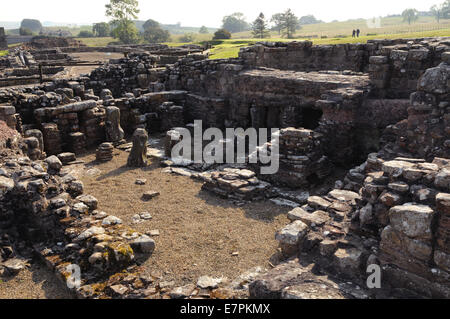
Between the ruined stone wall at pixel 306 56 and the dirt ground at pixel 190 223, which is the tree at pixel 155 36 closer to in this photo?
the ruined stone wall at pixel 306 56

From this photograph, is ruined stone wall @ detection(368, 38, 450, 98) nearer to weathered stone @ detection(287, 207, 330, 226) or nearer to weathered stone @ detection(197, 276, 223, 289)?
weathered stone @ detection(287, 207, 330, 226)

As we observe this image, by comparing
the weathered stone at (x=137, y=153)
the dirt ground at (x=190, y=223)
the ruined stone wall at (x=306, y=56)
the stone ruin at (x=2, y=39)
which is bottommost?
the dirt ground at (x=190, y=223)

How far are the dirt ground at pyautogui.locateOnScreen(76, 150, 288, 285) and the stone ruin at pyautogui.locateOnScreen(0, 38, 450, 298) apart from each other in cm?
48

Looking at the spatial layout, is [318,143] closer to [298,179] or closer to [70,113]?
[298,179]

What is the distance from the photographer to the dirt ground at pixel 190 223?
771 cm

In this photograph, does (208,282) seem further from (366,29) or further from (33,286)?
(366,29)

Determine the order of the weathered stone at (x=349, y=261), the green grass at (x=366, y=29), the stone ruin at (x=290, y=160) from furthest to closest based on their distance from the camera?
1. the green grass at (x=366, y=29)
2. the weathered stone at (x=349, y=261)
3. the stone ruin at (x=290, y=160)

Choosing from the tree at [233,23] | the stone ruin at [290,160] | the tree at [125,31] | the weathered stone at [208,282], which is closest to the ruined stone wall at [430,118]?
the stone ruin at [290,160]

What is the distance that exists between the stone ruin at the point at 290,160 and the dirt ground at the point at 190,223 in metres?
0.48

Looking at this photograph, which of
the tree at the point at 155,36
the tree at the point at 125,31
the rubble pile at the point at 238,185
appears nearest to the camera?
the rubble pile at the point at 238,185

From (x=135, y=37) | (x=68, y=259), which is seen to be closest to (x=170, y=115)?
(x=68, y=259)

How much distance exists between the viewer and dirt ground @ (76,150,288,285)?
7.71 metres

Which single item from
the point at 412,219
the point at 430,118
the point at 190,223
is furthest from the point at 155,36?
the point at 412,219
